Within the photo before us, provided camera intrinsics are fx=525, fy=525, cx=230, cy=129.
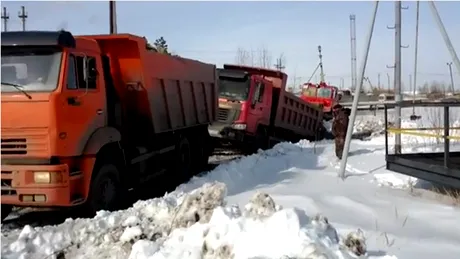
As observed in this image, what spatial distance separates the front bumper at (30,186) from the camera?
6691 millimetres

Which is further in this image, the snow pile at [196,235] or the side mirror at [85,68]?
the side mirror at [85,68]

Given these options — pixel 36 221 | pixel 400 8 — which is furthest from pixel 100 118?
pixel 400 8

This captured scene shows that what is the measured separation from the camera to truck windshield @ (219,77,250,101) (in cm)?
1521

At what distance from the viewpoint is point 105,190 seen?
7895 millimetres

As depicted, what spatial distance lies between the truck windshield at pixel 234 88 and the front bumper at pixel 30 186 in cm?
891

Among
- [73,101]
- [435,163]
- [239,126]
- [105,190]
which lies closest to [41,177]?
[73,101]

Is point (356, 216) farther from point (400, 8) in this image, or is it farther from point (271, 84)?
point (271, 84)

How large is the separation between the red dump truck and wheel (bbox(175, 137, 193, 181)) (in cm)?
255

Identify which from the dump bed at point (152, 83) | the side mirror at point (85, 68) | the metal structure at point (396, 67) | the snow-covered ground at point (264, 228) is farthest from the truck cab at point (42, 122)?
the metal structure at point (396, 67)

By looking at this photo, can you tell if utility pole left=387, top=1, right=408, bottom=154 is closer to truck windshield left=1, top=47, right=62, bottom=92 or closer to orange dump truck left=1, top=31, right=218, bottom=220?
orange dump truck left=1, top=31, right=218, bottom=220

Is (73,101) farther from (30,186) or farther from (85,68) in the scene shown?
(30,186)

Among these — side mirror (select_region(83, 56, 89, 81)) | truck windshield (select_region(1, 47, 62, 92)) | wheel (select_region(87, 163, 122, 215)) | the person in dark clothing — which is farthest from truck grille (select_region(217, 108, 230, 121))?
truck windshield (select_region(1, 47, 62, 92))

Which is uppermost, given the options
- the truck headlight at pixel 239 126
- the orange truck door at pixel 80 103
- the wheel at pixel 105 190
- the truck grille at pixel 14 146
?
the orange truck door at pixel 80 103

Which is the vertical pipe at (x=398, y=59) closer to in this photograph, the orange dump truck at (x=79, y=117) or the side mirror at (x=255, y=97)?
the side mirror at (x=255, y=97)
